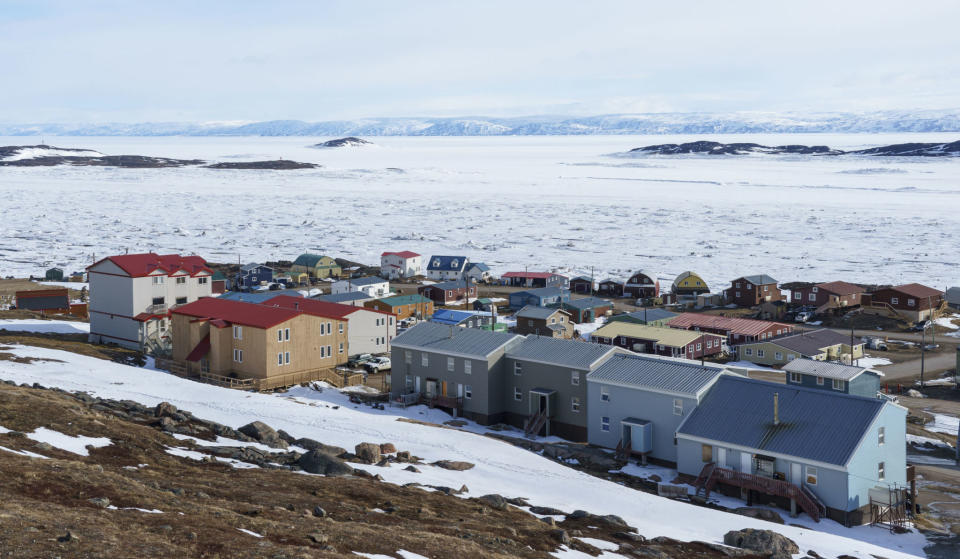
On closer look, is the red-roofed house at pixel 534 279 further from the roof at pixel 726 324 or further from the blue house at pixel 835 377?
the blue house at pixel 835 377

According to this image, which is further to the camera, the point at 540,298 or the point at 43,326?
the point at 540,298

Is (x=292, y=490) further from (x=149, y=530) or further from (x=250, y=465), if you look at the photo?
(x=149, y=530)

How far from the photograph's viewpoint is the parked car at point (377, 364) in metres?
47.6

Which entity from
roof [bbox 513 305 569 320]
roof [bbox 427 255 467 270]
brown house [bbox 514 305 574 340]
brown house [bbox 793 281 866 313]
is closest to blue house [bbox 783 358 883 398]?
brown house [bbox 514 305 574 340]

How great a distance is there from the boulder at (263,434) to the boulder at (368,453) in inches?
103

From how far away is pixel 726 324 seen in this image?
58.8 m

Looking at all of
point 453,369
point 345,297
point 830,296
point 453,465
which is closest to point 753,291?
point 830,296

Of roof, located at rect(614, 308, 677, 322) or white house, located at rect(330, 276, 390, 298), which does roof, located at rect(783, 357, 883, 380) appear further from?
white house, located at rect(330, 276, 390, 298)

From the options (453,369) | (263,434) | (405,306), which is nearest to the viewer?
(263,434)

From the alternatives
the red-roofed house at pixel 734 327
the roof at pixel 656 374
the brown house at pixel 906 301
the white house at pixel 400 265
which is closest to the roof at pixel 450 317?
the red-roofed house at pixel 734 327

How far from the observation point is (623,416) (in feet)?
111

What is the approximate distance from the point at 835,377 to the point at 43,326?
150ft

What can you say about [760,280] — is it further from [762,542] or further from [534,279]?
[762,542]

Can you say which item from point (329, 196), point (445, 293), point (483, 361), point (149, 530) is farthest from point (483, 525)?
point (329, 196)
